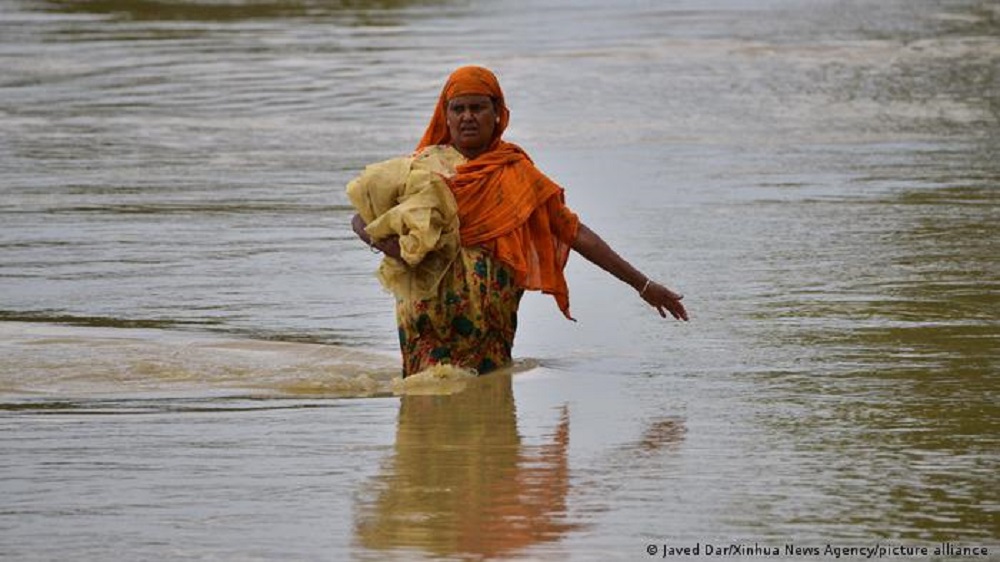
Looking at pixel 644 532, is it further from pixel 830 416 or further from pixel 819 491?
pixel 830 416

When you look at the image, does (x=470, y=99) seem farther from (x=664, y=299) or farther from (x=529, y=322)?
(x=529, y=322)

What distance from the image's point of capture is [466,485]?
5.58 metres

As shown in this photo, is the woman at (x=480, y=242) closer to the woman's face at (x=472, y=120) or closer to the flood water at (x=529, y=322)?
the woman's face at (x=472, y=120)

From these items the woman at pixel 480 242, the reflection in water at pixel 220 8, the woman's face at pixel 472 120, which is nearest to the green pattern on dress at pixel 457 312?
the woman at pixel 480 242

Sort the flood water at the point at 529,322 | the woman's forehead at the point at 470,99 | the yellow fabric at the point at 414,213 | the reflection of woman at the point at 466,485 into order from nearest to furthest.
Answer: the reflection of woman at the point at 466,485, the flood water at the point at 529,322, the yellow fabric at the point at 414,213, the woman's forehead at the point at 470,99

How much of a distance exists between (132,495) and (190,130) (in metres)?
9.39

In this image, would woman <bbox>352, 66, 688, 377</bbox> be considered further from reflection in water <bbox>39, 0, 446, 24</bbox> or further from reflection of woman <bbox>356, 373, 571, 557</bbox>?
reflection in water <bbox>39, 0, 446, 24</bbox>

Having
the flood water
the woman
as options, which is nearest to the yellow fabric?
the woman

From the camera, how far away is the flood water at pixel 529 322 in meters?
5.28

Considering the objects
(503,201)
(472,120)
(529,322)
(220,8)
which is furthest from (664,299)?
(220,8)

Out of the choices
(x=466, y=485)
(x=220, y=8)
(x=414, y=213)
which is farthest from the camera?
(x=220, y=8)

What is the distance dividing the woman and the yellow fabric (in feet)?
0.08

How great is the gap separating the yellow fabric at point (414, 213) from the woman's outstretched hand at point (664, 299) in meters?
0.63

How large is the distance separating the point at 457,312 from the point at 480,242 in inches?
9.2
